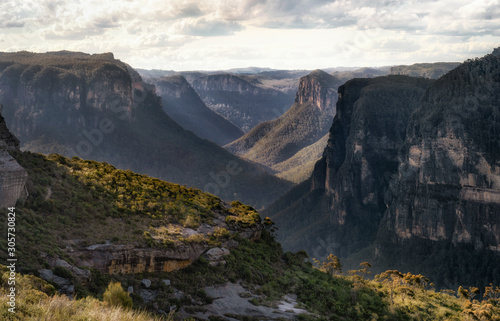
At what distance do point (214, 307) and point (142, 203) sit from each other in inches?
432

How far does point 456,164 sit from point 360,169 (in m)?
55.7

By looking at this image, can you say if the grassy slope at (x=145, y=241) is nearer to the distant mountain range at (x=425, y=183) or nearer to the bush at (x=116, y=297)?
the bush at (x=116, y=297)

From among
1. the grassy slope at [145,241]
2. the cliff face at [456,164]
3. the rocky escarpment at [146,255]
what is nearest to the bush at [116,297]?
the grassy slope at [145,241]

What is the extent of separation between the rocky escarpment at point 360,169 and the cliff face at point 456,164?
29.4 metres

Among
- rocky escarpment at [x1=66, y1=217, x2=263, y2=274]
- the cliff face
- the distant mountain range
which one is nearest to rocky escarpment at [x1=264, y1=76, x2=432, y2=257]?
the distant mountain range

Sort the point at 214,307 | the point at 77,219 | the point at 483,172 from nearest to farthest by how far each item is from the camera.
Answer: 1. the point at 214,307
2. the point at 77,219
3. the point at 483,172

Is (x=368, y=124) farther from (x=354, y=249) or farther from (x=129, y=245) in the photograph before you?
(x=129, y=245)

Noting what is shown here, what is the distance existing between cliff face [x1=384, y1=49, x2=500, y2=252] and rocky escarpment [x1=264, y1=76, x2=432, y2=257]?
2942 centimetres

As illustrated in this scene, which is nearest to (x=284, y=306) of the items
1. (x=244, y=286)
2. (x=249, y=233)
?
(x=244, y=286)

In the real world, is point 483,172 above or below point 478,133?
below

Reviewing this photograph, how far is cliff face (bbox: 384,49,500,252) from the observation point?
116 meters

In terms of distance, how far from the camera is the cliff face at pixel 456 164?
116m

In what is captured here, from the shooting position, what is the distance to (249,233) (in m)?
42.8

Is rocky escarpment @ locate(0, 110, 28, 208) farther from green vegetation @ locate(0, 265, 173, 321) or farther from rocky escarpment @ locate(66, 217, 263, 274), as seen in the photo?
green vegetation @ locate(0, 265, 173, 321)
